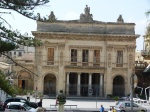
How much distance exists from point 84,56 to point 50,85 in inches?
218

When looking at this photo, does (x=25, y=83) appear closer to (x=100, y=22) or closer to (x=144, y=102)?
(x=100, y=22)

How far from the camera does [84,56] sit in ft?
168

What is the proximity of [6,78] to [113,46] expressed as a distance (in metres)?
38.6

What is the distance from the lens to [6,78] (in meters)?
13.3

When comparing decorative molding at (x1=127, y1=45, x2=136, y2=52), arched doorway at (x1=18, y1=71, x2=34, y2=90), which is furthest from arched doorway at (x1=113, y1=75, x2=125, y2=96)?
arched doorway at (x1=18, y1=71, x2=34, y2=90)

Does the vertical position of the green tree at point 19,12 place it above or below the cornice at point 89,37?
below

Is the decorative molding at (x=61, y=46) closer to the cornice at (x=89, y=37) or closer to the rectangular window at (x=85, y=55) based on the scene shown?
the cornice at (x=89, y=37)

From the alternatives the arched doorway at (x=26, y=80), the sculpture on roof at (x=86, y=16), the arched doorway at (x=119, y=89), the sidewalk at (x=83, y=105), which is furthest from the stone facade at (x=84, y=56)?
the sidewalk at (x=83, y=105)

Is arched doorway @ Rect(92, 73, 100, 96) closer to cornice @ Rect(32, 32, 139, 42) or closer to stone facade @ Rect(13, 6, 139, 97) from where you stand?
stone facade @ Rect(13, 6, 139, 97)

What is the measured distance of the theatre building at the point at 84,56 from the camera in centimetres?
5053

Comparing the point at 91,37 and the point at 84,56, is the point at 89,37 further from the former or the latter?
the point at 84,56

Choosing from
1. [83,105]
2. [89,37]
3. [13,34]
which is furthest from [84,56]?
[13,34]

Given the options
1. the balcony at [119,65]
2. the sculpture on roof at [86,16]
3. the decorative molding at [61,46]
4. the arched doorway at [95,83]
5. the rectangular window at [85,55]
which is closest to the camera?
the decorative molding at [61,46]

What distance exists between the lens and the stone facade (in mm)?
50531
